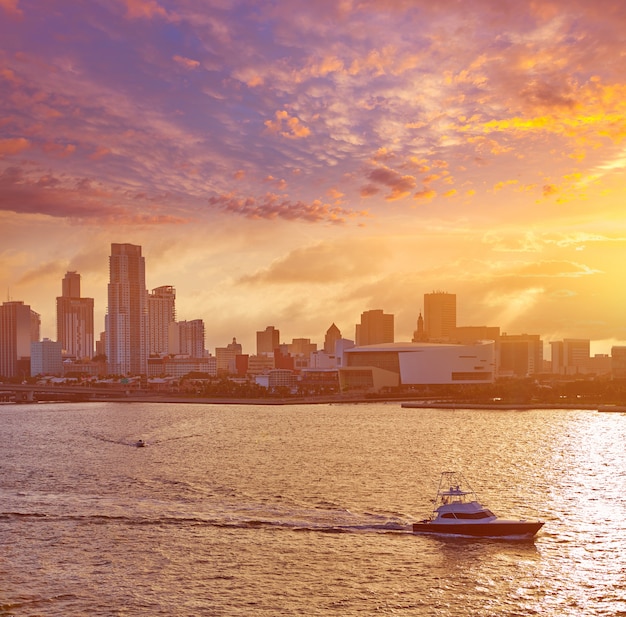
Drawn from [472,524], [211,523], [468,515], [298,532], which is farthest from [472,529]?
[211,523]

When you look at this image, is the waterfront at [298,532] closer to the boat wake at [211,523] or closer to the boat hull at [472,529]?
the boat wake at [211,523]

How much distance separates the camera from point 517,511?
49.1 metres

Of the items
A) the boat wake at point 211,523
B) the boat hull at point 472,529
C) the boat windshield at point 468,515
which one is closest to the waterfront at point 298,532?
the boat wake at point 211,523

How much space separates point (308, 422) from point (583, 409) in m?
65.9

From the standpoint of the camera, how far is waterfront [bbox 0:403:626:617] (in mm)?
33750

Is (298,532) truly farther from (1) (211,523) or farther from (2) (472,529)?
(2) (472,529)

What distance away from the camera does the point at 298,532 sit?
43969 mm

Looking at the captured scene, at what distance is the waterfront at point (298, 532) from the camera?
111ft

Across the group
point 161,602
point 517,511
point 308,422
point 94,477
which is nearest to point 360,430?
point 308,422

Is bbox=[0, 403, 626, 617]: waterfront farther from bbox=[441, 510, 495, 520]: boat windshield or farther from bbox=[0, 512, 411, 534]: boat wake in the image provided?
bbox=[441, 510, 495, 520]: boat windshield

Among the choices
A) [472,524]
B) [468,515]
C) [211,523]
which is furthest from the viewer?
[211,523]

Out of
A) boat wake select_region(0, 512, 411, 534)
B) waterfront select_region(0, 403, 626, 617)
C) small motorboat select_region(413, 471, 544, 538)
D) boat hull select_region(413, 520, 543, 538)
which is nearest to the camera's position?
waterfront select_region(0, 403, 626, 617)

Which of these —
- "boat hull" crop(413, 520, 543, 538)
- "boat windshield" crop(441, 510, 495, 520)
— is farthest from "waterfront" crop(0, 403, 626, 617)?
"boat windshield" crop(441, 510, 495, 520)

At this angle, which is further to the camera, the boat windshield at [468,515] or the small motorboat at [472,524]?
the boat windshield at [468,515]
